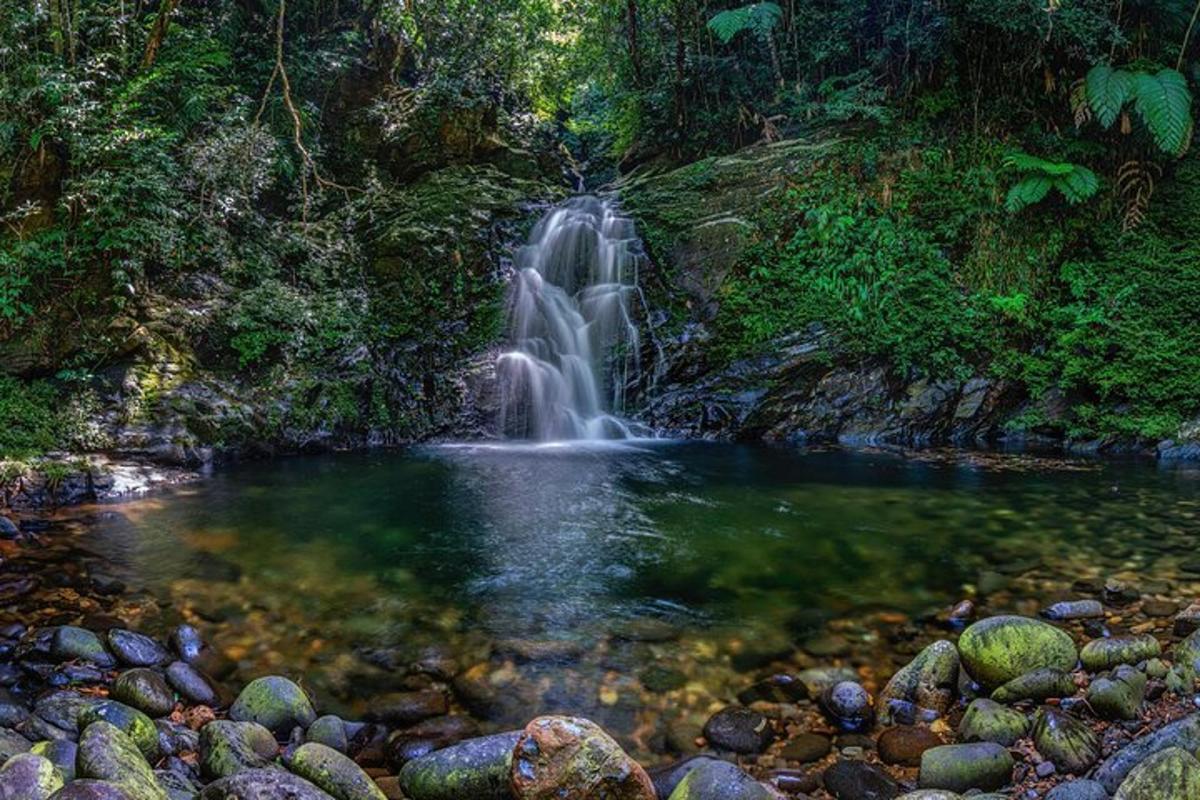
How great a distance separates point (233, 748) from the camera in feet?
7.92

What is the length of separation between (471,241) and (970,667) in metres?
9.41

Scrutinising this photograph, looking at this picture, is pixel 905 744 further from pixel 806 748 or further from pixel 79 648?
pixel 79 648

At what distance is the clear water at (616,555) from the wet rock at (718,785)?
2.31 ft

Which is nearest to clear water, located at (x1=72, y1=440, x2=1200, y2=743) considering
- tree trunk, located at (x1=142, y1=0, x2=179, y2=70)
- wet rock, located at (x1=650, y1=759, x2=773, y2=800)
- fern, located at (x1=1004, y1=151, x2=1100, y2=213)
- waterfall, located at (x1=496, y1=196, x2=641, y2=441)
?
wet rock, located at (x1=650, y1=759, x2=773, y2=800)

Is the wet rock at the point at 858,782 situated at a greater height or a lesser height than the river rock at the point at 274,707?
lesser

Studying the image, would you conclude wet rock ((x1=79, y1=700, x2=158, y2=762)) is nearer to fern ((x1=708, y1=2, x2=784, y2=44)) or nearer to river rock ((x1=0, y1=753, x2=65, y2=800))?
river rock ((x1=0, y1=753, x2=65, y2=800))

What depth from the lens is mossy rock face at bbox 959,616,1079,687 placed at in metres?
2.88

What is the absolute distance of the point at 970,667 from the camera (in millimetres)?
2953

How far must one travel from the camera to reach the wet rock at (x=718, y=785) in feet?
6.96

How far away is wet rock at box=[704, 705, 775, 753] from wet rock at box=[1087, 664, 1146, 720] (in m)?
1.18

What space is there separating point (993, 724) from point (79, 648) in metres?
3.81

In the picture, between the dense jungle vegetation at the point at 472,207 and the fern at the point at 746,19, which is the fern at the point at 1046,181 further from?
the fern at the point at 746,19

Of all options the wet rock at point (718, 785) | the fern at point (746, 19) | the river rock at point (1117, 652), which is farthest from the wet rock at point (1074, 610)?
the fern at point (746, 19)

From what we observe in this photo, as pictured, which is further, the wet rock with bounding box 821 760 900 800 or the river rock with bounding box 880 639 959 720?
the river rock with bounding box 880 639 959 720
